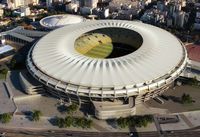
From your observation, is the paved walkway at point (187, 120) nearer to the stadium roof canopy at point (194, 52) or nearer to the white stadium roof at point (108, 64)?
the white stadium roof at point (108, 64)

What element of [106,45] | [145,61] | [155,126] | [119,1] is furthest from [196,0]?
[155,126]

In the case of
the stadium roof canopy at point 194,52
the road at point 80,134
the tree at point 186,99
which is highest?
the stadium roof canopy at point 194,52

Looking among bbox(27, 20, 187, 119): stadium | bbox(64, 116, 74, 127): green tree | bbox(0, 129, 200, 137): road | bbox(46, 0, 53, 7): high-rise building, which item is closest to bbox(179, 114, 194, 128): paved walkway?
bbox(0, 129, 200, 137): road

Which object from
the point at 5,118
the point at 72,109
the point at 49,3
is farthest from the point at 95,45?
the point at 49,3

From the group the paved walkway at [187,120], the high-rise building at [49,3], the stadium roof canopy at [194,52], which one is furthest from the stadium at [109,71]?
the high-rise building at [49,3]

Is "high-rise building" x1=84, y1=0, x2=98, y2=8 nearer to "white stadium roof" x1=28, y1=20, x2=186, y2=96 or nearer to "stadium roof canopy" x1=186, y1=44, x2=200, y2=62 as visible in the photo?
"stadium roof canopy" x1=186, y1=44, x2=200, y2=62

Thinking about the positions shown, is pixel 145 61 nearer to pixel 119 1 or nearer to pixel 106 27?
pixel 106 27
